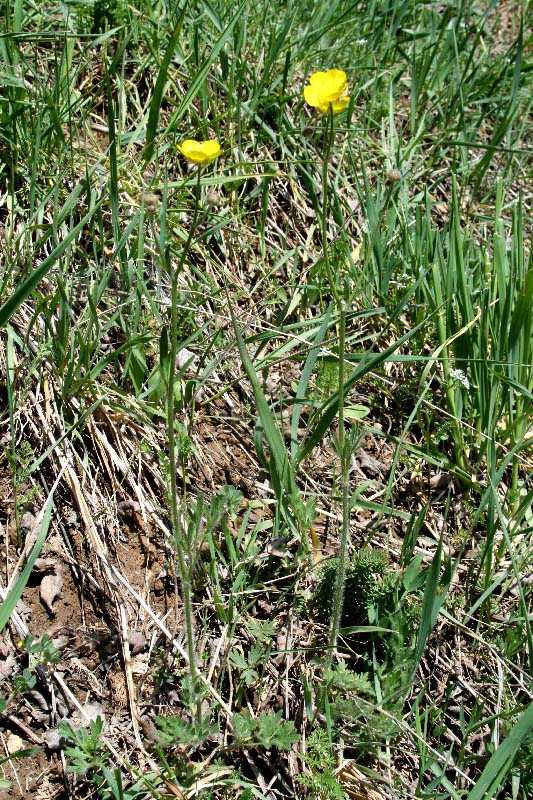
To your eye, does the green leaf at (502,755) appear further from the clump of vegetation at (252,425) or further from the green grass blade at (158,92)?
the green grass blade at (158,92)

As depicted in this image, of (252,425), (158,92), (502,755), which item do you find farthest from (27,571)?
(158,92)

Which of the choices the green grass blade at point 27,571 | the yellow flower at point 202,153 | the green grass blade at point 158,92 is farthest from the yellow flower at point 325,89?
the green grass blade at point 27,571

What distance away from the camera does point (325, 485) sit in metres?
2.51

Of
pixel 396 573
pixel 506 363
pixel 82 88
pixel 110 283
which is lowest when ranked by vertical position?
pixel 396 573

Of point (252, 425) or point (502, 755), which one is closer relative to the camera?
point (502, 755)

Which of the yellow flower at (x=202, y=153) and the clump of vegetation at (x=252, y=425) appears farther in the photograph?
the clump of vegetation at (x=252, y=425)

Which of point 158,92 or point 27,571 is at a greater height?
point 158,92

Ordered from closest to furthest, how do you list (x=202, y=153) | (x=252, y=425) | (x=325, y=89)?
(x=202, y=153)
(x=325, y=89)
(x=252, y=425)

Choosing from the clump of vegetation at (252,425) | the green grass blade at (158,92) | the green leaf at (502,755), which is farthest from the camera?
the green grass blade at (158,92)

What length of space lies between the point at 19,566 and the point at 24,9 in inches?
80.3

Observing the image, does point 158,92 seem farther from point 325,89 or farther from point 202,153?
point 202,153

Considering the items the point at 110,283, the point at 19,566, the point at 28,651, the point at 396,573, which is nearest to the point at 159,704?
the point at 28,651

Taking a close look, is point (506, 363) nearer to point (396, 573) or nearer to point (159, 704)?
point (396, 573)

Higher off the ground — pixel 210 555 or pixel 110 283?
pixel 110 283
